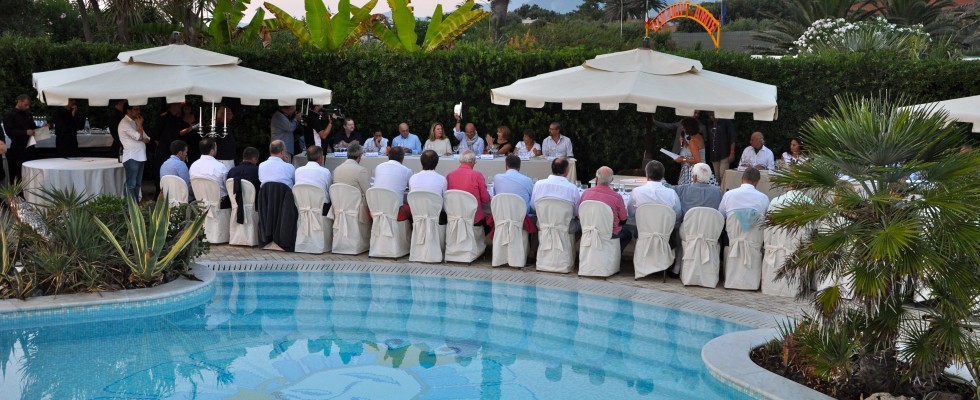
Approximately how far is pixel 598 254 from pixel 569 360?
2.76 meters

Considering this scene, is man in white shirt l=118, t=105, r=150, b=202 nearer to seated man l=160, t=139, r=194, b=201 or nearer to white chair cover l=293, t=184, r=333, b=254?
seated man l=160, t=139, r=194, b=201

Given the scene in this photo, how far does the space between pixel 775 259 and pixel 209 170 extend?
683 centimetres

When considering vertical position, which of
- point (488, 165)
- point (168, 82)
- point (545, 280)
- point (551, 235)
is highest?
point (168, 82)

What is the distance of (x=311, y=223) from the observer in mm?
12953

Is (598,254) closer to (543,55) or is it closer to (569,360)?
(569,360)

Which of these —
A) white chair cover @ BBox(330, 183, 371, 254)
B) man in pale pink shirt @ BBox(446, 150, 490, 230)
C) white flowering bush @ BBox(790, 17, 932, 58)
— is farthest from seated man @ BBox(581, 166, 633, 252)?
white flowering bush @ BBox(790, 17, 932, 58)

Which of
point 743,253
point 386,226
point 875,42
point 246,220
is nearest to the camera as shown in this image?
point 743,253

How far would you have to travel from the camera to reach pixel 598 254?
11805 mm

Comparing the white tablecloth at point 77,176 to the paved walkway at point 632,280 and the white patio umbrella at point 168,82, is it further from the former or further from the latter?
the paved walkway at point 632,280

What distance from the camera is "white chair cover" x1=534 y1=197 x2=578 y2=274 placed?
1180 centimetres

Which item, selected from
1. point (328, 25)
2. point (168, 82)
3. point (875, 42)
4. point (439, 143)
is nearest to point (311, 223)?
point (168, 82)

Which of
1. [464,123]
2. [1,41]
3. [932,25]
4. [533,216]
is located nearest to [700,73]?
[533,216]

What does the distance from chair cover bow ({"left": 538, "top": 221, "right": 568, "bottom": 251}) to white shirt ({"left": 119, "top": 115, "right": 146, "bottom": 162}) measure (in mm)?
6497

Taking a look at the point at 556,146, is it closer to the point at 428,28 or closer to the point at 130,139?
the point at 428,28
